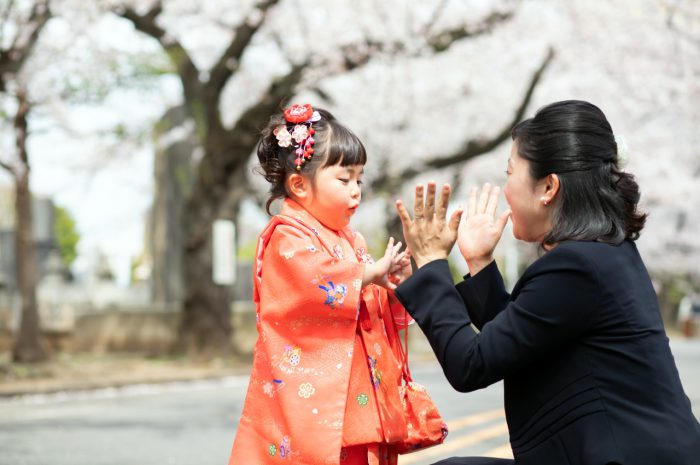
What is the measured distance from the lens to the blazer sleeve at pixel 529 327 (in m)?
2.43

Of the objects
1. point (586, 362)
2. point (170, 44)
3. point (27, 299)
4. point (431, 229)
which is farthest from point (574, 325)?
point (170, 44)

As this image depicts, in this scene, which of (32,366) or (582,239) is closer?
(582,239)

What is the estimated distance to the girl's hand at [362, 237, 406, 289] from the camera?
3139 mm

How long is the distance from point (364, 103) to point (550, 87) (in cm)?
412

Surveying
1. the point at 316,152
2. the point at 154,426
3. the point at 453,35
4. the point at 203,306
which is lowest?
the point at 154,426

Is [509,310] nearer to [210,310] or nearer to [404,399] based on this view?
[404,399]

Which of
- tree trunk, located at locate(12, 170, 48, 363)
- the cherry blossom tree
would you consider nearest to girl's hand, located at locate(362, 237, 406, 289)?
the cherry blossom tree

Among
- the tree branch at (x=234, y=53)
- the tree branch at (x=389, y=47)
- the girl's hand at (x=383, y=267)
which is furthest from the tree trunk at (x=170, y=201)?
the girl's hand at (x=383, y=267)

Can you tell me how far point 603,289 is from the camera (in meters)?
2.44

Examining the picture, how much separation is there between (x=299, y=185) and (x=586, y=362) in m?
1.27

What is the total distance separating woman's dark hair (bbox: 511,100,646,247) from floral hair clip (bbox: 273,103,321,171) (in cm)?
94

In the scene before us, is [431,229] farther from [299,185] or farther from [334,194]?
[299,185]

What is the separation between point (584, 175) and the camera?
8.36 ft

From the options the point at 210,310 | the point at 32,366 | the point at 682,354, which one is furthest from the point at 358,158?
the point at 682,354
